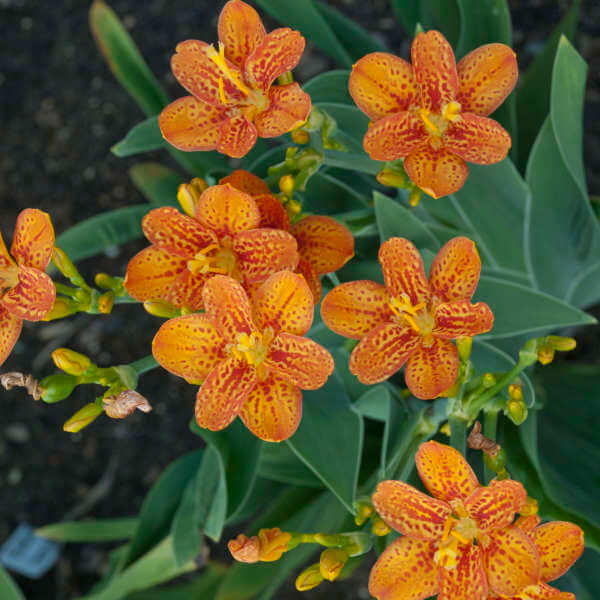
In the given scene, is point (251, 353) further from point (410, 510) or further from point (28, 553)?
point (28, 553)

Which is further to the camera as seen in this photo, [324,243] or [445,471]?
[324,243]

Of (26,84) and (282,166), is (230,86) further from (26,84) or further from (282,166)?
(26,84)

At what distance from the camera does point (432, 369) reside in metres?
0.70

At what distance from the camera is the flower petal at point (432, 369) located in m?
0.68

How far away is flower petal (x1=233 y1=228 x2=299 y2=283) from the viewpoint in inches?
27.5

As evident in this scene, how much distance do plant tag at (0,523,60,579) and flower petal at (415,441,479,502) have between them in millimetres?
1427

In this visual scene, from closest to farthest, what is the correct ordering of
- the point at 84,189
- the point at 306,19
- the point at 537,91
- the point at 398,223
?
the point at 398,223
the point at 306,19
the point at 537,91
the point at 84,189

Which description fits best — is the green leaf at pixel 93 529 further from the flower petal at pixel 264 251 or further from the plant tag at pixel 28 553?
the flower petal at pixel 264 251

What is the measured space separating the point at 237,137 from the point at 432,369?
1.05 feet

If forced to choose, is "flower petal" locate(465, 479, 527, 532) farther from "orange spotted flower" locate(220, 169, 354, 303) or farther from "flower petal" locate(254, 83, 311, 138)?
"flower petal" locate(254, 83, 311, 138)

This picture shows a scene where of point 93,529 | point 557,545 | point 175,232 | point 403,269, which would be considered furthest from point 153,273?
point 93,529

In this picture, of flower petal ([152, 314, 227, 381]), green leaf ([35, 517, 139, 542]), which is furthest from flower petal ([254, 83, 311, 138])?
green leaf ([35, 517, 139, 542])

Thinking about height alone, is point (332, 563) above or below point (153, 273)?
below

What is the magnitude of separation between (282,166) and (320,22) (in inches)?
15.2
